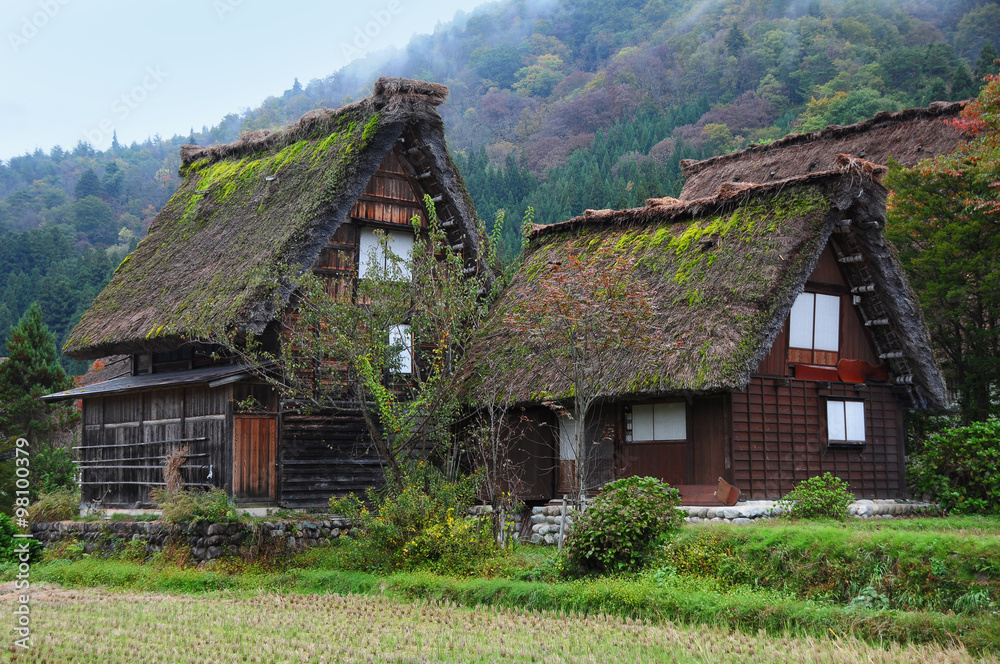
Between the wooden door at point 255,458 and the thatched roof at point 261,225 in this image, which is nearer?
the wooden door at point 255,458

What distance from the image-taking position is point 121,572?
46.3 ft

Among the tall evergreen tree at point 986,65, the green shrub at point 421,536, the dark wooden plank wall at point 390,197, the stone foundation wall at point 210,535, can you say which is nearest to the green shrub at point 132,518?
the stone foundation wall at point 210,535

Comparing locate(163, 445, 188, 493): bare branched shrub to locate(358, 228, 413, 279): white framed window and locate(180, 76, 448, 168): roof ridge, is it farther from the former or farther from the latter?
locate(180, 76, 448, 168): roof ridge

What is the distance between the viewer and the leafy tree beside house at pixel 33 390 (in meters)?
24.4

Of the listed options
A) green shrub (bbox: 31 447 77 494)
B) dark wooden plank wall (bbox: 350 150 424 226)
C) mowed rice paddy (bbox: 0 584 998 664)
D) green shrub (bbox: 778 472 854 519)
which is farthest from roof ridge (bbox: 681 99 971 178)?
green shrub (bbox: 31 447 77 494)

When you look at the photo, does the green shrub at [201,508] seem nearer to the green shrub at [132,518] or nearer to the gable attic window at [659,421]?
the green shrub at [132,518]

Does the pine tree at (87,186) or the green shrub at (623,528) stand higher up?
the pine tree at (87,186)

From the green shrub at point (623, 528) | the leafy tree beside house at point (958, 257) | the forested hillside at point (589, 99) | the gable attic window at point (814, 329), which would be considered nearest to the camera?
the green shrub at point (623, 528)

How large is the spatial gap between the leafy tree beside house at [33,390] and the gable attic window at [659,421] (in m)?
15.2

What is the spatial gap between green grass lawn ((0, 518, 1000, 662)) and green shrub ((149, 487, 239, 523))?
1.33 m

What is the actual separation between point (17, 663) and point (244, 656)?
6.02 feet

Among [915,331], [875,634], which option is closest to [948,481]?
[915,331]

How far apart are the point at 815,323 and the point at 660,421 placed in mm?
3348

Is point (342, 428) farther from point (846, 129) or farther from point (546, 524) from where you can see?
point (846, 129)
